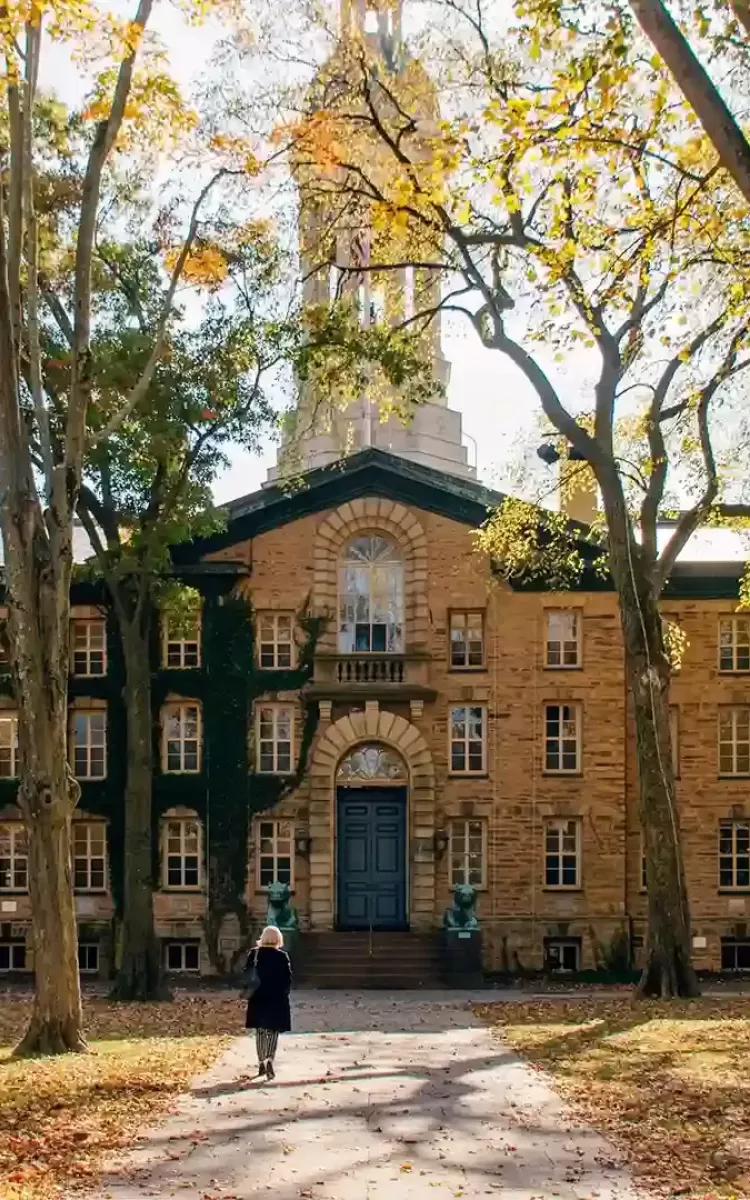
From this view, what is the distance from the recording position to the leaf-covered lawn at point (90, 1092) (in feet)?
37.7

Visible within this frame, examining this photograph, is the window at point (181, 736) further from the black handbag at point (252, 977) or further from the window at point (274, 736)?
the black handbag at point (252, 977)

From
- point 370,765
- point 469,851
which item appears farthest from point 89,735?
point 469,851

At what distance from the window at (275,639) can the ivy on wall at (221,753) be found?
0.75ft

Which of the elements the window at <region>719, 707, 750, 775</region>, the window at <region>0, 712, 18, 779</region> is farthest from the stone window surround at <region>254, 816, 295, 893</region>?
the window at <region>719, 707, 750, 775</region>

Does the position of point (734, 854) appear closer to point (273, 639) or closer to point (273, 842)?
point (273, 842)

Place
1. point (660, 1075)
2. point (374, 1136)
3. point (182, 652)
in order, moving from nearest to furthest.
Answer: point (374, 1136)
point (660, 1075)
point (182, 652)

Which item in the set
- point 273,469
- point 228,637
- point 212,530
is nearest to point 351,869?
point 228,637

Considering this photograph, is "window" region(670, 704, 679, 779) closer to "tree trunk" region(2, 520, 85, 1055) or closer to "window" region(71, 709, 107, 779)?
"window" region(71, 709, 107, 779)

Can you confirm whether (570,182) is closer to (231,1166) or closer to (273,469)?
(231,1166)

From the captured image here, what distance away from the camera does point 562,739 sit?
116ft

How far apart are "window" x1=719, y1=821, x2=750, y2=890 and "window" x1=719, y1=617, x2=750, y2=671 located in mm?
3413

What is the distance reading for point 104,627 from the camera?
118ft

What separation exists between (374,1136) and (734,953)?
955 inches

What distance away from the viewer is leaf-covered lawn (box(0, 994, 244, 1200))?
11484 millimetres
